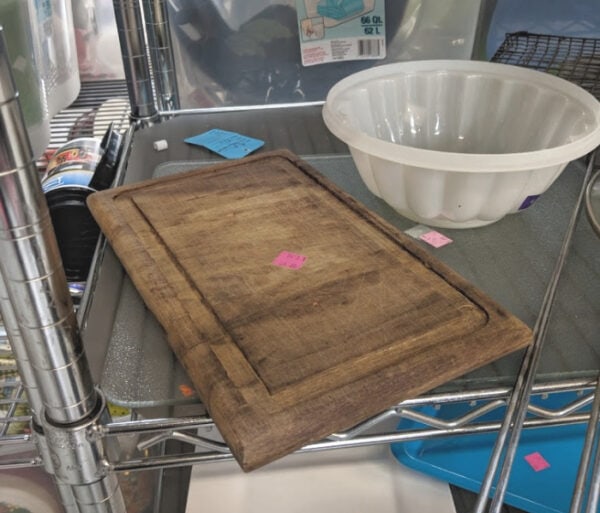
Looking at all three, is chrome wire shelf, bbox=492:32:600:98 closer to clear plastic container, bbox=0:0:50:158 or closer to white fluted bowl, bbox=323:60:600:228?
white fluted bowl, bbox=323:60:600:228

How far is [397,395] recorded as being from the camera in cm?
40

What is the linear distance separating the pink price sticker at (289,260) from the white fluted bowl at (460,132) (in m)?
0.12

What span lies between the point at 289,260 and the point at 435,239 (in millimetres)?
170

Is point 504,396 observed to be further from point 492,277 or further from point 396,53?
point 396,53

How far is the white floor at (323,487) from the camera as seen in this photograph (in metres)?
0.61

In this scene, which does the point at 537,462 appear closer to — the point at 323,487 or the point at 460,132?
the point at 323,487

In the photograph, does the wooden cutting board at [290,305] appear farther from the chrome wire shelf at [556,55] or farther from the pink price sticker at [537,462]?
the chrome wire shelf at [556,55]

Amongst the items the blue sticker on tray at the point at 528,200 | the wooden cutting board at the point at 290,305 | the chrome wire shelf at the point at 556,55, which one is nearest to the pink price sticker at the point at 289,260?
the wooden cutting board at the point at 290,305

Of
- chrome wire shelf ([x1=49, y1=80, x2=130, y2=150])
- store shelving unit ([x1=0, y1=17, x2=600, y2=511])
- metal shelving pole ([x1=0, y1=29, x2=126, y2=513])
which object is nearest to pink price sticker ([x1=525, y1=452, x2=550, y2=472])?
store shelving unit ([x1=0, y1=17, x2=600, y2=511])

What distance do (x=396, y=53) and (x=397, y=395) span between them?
2.48 feet

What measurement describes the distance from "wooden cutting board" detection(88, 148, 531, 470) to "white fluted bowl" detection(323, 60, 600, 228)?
0.20 ft

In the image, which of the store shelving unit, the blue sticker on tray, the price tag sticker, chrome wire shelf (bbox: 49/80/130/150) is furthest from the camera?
chrome wire shelf (bbox: 49/80/130/150)

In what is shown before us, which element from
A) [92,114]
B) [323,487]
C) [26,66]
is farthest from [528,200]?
[92,114]

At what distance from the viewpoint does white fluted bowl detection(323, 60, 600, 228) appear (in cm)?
53
